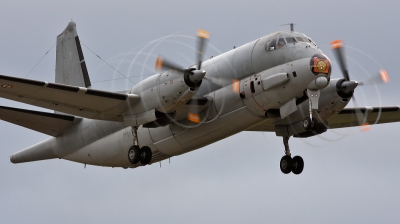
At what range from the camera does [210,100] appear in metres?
31.6

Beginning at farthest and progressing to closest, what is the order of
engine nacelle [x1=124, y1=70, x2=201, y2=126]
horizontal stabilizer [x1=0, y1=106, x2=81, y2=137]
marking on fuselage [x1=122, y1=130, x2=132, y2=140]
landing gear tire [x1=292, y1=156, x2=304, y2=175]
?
marking on fuselage [x1=122, y1=130, x2=132, y2=140]
landing gear tire [x1=292, y1=156, x2=304, y2=175]
horizontal stabilizer [x1=0, y1=106, x2=81, y2=137]
engine nacelle [x1=124, y1=70, x2=201, y2=126]

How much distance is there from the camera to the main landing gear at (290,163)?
3422cm

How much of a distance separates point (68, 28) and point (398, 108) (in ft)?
52.9

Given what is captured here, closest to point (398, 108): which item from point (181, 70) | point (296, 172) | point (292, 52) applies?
point (296, 172)

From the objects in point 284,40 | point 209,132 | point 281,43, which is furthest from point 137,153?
point 284,40

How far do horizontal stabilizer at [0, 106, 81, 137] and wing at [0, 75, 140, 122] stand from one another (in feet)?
8.34

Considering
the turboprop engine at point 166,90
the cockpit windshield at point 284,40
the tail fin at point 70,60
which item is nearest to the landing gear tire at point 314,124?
the cockpit windshield at point 284,40

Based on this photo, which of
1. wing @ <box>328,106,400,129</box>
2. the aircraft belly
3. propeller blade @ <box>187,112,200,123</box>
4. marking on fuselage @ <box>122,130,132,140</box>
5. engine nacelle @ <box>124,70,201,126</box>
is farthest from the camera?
wing @ <box>328,106,400,129</box>

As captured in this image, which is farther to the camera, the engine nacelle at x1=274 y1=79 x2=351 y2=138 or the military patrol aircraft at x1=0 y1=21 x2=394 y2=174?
the engine nacelle at x1=274 y1=79 x2=351 y2=138

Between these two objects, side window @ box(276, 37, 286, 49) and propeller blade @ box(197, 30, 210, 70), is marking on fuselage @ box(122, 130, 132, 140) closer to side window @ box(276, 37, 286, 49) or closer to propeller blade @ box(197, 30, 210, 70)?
propeller blade @ box(197, 30, 210, 70)

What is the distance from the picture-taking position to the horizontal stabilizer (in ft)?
112

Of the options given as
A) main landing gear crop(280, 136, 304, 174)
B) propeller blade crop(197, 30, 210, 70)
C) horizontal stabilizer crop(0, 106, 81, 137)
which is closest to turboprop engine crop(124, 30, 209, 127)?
propeller blade crop(197, 30, 210, 70)

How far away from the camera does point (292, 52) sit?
98.7 ft

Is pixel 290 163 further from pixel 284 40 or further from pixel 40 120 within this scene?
pixel 40 120
